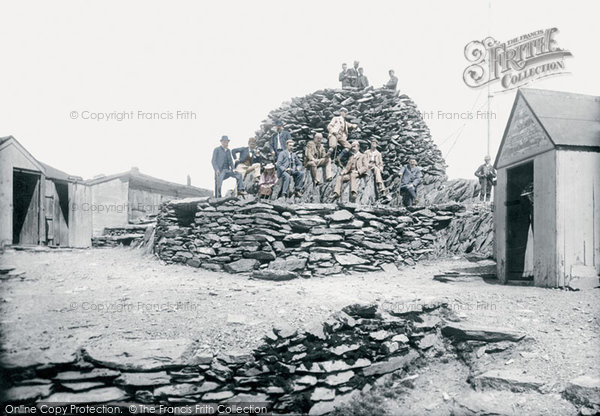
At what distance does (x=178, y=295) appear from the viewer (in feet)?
19.6

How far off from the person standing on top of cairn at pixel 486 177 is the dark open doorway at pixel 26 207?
15.7 metres

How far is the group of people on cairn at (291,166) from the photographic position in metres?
9.52

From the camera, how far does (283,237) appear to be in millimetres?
8578

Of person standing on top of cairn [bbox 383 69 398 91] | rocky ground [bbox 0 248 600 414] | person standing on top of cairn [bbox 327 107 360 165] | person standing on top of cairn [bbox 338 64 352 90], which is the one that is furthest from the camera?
person standing on top of cairn [bbox 338 64 352 90]

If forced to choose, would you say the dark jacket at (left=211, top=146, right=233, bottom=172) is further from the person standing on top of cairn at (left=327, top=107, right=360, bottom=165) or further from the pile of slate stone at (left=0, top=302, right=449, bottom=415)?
the pile of slate stone at (left=0, top=302, right=449, bottom=415)

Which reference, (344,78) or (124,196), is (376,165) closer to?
(344,78)

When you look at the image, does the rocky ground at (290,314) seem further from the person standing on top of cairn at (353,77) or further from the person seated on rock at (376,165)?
the person standing on top of cairn at (353,77)

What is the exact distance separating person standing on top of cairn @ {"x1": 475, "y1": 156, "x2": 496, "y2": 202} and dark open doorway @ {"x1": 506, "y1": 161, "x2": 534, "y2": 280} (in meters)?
5.39

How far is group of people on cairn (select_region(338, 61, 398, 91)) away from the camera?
15.7 meters

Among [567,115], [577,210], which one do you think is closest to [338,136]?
[567,115]

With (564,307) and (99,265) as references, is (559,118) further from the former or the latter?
(99,265)

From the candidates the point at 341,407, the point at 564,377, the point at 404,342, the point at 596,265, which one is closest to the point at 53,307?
the point at 341,407

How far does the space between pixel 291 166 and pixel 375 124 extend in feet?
20.8

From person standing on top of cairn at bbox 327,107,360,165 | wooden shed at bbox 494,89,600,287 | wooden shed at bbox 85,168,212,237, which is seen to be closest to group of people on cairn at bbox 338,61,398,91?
person standing on top of cairn at bbox 327,107,360,165
